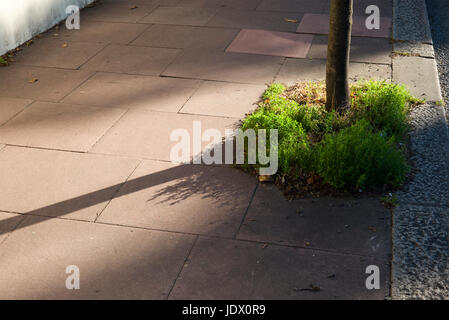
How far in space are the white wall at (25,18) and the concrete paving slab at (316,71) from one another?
3999 mm

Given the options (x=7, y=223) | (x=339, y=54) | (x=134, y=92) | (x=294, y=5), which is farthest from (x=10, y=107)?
(x=294, y=5)

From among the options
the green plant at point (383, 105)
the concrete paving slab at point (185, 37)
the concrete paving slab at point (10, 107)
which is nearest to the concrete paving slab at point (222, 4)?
the concrete paving slab at point (185, 37)

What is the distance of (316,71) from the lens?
6.68 metres

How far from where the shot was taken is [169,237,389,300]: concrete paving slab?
3.29 metres

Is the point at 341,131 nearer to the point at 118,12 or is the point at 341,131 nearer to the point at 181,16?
the point at 181,16

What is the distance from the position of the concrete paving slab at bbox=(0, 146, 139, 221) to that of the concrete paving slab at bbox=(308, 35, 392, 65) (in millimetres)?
3661

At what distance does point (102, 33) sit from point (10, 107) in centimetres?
271

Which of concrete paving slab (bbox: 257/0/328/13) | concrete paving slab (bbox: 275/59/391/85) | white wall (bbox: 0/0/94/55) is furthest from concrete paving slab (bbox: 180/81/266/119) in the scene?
concrete paving slab (bbox: 257/0/328/13)

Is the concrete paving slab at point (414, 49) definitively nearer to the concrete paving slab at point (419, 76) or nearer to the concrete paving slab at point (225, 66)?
the concrete paving slab at point (419, 76)

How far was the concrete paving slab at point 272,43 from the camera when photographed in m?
7.38

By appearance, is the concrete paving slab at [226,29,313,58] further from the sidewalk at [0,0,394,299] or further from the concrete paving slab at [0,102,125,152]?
the concrete paving slab at [0,102,125,152]

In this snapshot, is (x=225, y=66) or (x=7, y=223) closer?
(x=7, y=223)

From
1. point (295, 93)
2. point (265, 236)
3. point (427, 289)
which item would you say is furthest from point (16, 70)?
point (427, 289)

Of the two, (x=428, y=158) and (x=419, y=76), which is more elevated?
(x=419, y=76)
